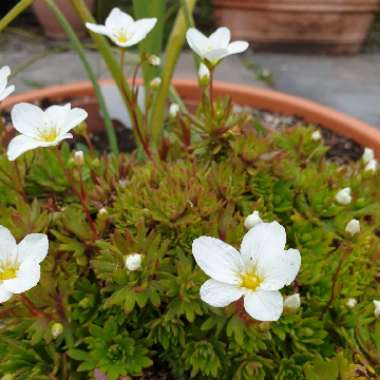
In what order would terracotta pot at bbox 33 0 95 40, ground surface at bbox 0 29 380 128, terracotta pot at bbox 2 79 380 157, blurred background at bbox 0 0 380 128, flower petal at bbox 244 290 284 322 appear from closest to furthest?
flower petal at bbox 244 290 284 322 < terracotta pot at bbox 2 79 380 157 < ground surface at bbox 0 29 380 128 < blurred background at bbox 0 0 380 128 < terracotta pot at bbox 33 0 95 40

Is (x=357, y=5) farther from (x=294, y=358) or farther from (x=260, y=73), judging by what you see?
(x=294, y=358)

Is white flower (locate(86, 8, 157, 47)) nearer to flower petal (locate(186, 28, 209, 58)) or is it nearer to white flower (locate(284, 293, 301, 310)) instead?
flower petal (locate(186, 28, 209, 58))

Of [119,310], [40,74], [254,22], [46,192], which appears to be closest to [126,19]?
[46,192]

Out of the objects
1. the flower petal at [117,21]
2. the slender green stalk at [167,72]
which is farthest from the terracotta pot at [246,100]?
the flower petal at [117,21]

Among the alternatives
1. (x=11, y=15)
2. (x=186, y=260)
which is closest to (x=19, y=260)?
(x=186, y=260)

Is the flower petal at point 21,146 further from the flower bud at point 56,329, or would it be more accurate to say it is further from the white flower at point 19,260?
the flower bud at point 56,329

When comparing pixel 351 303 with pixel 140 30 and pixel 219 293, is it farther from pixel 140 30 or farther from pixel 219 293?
pixel 140 30

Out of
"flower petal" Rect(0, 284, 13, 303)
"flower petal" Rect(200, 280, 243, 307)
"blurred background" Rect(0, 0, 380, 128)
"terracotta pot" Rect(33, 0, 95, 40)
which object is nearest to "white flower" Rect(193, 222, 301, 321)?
"flower petal" Rect(200, 280, 243, 307)
